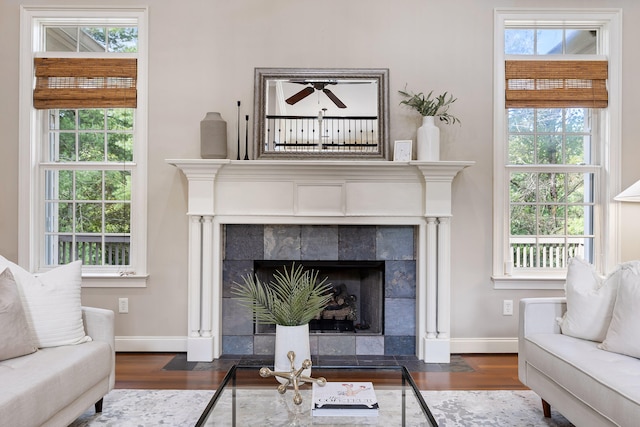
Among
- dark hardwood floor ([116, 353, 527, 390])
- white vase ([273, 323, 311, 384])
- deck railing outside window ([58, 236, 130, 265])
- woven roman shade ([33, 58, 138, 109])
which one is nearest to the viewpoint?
white vase ([273, 323, 311, 384])

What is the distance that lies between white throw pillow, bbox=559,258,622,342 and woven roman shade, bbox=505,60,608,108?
161 centimetres

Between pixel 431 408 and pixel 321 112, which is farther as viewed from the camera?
pixel 321 112

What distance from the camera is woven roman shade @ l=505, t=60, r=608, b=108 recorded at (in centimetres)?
348

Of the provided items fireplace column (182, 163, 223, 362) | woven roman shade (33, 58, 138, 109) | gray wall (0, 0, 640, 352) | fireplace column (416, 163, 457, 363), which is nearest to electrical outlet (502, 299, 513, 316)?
gray wall (0, 0, 640, 352)

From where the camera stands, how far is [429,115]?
336 centimetres

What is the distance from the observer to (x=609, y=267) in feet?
11.4

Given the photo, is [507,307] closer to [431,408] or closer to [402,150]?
[431,408]

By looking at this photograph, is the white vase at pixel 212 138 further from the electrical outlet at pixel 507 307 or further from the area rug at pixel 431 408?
the electrical outlet at pixel 507 307

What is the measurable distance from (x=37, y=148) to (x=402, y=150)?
2.87 metres

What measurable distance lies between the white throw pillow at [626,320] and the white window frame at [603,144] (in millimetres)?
1302

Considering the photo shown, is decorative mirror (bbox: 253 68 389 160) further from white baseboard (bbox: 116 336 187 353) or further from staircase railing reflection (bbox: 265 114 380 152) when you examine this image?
white baseboard (bbox: 116 336 187 353)

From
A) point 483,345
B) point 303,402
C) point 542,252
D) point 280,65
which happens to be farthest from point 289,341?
point 542,252

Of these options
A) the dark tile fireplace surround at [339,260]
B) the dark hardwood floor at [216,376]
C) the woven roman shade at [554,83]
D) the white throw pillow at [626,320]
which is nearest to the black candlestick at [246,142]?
the dark tile fireplace surround at [339,260]

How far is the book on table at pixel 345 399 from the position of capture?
1698 mm
